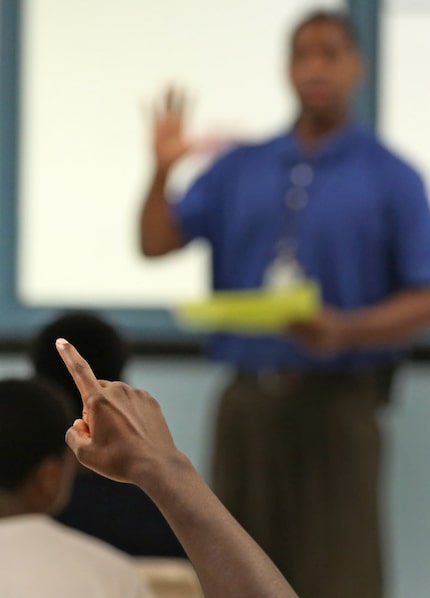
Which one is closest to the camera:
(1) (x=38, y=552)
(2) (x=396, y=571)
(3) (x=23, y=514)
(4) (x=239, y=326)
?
(1) (x=38, y=552)

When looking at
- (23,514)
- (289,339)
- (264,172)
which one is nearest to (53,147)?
(264,172)

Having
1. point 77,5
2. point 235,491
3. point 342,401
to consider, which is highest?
point 77,5

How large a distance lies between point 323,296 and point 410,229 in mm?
246

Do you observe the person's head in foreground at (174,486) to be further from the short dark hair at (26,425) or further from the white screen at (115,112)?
the white screen at (115,112)

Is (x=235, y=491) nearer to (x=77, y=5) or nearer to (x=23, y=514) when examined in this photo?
(x=23, y=514)

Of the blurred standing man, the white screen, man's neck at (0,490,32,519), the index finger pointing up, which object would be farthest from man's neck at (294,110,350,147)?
the index finger pointing up

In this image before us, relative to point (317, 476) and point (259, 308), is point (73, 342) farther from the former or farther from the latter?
point (317, 476)

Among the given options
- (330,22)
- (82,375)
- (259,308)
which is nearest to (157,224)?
(259,308)

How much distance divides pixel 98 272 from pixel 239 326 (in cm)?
90

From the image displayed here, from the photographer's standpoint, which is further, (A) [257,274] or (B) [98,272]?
(B) [98,272]

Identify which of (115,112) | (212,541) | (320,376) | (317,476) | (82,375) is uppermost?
(115,112)

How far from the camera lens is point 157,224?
106 inches

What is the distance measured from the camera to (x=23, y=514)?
1433 millimetres

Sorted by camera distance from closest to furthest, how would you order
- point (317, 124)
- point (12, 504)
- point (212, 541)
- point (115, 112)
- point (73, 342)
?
Answer: point (212, 541) < point (12, 504) < point (73, 342) < point (317, 124) < point (115, 112)
